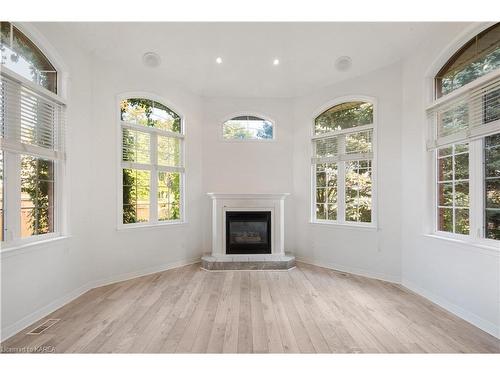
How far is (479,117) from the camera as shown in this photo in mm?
2576

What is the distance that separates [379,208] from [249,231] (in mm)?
2174

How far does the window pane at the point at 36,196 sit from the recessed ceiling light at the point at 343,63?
3981mm

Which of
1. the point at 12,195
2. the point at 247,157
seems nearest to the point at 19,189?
the point at 12,195

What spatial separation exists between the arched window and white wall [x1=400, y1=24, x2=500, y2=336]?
232 cm

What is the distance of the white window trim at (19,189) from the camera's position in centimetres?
239

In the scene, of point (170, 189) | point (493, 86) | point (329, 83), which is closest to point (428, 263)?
point (493, 86)

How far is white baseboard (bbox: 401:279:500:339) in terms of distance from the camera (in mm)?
2329

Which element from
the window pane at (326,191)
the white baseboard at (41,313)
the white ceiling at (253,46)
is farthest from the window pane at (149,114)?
the window pane at (326,191)

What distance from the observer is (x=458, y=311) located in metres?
2.67

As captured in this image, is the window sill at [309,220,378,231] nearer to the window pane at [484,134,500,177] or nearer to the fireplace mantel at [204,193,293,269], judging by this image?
the fireplace mantel at [204,193,293,269]

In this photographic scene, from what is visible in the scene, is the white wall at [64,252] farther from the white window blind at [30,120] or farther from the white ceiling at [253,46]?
the white ceiling at [253,46]

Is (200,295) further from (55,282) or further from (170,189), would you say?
(170,189)

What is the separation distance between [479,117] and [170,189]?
417 centimetres

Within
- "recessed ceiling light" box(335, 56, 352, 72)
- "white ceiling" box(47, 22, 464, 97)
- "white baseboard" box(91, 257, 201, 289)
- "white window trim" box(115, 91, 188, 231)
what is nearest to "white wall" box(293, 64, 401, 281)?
"white ceiling" box(47, 22, 464, 97)
